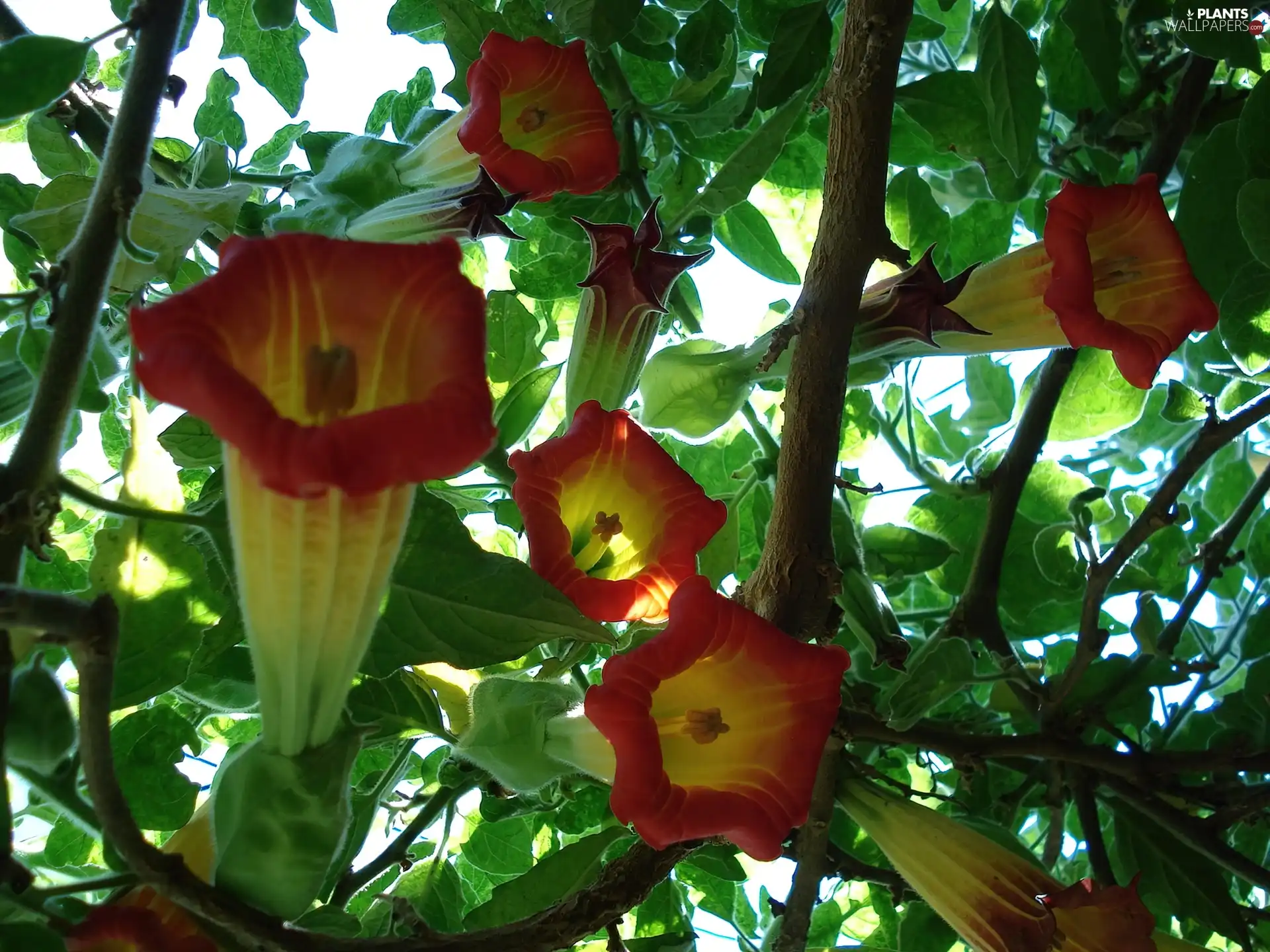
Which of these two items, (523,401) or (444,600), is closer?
(444,600)

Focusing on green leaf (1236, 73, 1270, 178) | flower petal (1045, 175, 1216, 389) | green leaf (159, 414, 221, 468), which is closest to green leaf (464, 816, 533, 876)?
green leaf (159, 414, 221, 468)

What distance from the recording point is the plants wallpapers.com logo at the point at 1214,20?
97cm

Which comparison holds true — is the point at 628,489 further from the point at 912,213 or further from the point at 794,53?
the point at 912,213

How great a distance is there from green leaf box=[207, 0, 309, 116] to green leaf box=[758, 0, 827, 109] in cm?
48

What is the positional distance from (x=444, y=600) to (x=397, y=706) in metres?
0.17

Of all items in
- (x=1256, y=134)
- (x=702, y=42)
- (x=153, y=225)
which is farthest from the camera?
(x=702, y=42)

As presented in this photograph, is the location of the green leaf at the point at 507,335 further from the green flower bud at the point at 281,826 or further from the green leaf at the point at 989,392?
the green leaf at the point at 989,392

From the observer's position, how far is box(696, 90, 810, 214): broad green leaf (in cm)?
96

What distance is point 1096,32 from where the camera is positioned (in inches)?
39.8

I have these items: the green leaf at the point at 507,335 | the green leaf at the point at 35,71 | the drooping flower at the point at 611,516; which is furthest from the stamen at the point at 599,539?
the green leaf at the point at 35,71

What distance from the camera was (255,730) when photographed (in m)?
1.13

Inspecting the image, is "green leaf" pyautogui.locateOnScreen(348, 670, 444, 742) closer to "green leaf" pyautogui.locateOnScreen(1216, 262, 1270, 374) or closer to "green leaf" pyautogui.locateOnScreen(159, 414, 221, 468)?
"green leaf" pyautogui.locateOnScreen(159, 414, 221, 468)

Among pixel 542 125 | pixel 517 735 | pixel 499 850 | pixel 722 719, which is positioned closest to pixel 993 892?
pixel 722 719

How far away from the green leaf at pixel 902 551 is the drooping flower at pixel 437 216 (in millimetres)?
546
